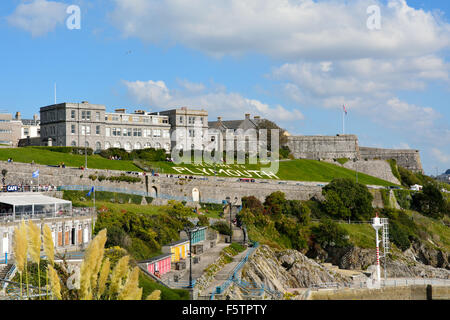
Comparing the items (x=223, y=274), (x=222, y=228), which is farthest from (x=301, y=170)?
(x=223, y=274)

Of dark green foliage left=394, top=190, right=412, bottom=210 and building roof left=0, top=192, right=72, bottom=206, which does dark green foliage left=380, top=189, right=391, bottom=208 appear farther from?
building roof left=0, top=192, right=72, bottom=206

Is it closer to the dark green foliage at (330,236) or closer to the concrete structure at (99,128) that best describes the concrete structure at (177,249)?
the dark green foliage at (330,236)

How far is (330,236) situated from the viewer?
235 ft

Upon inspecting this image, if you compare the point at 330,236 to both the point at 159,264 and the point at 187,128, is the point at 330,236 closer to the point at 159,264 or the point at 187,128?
the point at 159,264

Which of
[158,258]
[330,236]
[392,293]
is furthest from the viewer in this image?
[330,236]

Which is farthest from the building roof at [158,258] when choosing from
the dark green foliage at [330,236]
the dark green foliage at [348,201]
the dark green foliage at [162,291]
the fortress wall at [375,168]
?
the fortress wall at [375,168]

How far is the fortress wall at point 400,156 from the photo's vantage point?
5335 inches

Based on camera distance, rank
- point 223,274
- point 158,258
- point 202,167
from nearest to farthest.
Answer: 1. point 158,258
2. point 223,274
3. point 202,167

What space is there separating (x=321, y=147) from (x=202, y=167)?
140 feet

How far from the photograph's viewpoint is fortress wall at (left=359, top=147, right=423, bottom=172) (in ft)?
445

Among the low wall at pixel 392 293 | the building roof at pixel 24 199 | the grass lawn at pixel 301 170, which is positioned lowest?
the low wall at pixel 392 293

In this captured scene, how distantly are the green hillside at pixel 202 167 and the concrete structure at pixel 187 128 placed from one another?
36.4 ft
